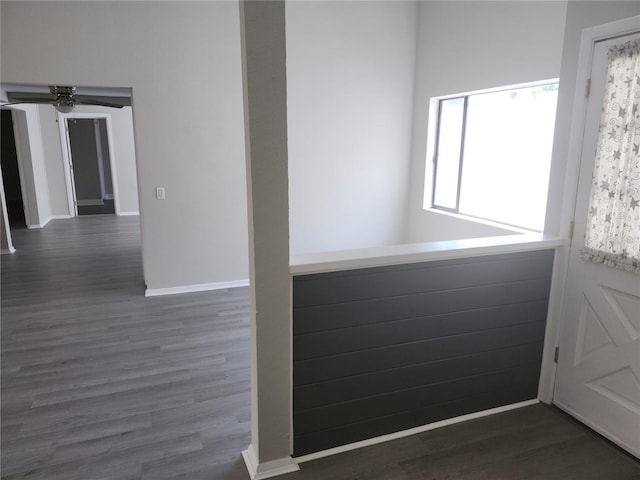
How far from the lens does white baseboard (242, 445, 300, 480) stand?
7.25ft

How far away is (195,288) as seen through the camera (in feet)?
16.5

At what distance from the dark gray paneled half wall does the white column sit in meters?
0.09

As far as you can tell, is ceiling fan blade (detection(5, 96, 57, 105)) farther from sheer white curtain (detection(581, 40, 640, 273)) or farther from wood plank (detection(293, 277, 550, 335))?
sheer white curtain (detection(581, 40, 640, 273))

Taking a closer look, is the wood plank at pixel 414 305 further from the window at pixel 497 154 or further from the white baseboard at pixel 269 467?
the window at pixel 497 154

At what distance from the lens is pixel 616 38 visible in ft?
7.57

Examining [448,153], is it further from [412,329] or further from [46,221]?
[46,221]

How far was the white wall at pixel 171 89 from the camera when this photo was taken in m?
4.11

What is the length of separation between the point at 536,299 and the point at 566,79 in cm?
134

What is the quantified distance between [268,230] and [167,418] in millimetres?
1499

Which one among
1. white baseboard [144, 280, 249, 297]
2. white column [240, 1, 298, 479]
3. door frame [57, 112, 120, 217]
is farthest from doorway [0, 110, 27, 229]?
white column [240, 1, 298, 479]

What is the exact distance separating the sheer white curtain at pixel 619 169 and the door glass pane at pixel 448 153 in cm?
276

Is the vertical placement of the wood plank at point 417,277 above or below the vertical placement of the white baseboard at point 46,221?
above

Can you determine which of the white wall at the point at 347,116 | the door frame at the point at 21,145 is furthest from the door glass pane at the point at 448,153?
the door frame at the point at 21,145

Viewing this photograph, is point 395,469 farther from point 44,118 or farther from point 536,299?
point 44,118
